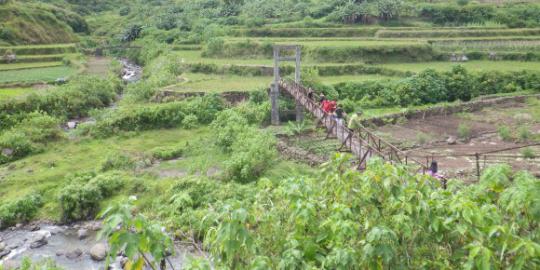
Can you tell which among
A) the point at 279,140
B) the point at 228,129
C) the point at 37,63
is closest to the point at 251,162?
the point at 228,129

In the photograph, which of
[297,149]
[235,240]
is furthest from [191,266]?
[297,149]

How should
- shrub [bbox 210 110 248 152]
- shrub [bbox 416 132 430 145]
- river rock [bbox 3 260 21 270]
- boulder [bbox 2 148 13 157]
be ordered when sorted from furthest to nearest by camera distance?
shrub [bbox 416 132 430 145]
shrub [bbox 210 110 248 152]
boulder [bbox 2 148 13 157]
river rock [bbox 3 260 21 270]

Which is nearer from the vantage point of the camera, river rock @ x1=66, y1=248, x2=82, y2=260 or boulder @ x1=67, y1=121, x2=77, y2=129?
river rock @ x1=66, y1=248, x2=82, y2=260

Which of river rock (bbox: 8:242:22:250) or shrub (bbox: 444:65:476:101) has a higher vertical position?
shrub (bbox: 444:65:476:101)

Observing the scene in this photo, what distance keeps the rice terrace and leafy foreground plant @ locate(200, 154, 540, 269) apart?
2 centimetres

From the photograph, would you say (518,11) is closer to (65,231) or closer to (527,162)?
(527,162)

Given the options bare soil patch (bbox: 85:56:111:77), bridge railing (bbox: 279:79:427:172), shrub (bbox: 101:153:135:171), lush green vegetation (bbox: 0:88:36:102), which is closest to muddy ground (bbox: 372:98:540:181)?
bridge railing (bbox: 279:79:427:172)

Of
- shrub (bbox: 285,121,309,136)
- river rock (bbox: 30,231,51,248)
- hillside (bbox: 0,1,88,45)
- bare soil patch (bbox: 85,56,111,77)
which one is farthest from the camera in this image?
hillside (bbox: 0,1,88,45)

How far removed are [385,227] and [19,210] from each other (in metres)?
15.3

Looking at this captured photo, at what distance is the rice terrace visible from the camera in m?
4.76

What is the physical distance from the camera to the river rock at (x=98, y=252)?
14.0 m

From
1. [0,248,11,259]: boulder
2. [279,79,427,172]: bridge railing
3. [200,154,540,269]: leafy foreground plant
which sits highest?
[200,154,540,269]: leafy foreground plant

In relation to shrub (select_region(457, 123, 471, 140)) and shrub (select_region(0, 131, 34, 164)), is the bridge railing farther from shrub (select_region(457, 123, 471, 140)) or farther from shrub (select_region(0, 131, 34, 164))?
shrub (select_region(0, 131, 34, 164))

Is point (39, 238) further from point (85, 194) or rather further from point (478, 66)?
point (478, 66)
